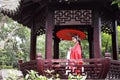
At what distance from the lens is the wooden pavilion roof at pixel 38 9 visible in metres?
8.43

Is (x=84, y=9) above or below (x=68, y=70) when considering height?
above

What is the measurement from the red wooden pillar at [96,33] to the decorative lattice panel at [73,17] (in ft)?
0.49

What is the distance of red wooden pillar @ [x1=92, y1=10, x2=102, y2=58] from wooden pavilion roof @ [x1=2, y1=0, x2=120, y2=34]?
28 cm

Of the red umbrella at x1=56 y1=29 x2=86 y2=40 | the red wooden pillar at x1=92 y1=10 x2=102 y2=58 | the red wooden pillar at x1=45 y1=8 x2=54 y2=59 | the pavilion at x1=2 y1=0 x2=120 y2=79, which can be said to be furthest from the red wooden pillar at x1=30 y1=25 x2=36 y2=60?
the red wooden pillar at x1=92 y1=10 x2=102 y2=58

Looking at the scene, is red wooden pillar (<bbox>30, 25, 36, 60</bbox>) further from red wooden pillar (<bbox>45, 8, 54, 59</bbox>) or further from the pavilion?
red wooden pillar (<bbox>45, 8, 54, 59</bbox>)

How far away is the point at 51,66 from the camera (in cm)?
758

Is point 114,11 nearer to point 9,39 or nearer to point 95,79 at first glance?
point 95,79

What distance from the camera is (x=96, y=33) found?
27.1 ft

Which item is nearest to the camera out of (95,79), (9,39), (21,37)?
(95,79)

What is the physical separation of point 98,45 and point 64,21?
1.14 m

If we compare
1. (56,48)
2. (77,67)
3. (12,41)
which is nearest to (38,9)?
(56,48)

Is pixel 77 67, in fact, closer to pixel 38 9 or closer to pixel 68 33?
pixel 68 33

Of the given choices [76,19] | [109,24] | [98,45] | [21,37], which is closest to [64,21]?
[76,19]

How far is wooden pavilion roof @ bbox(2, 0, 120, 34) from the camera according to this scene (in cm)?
843
